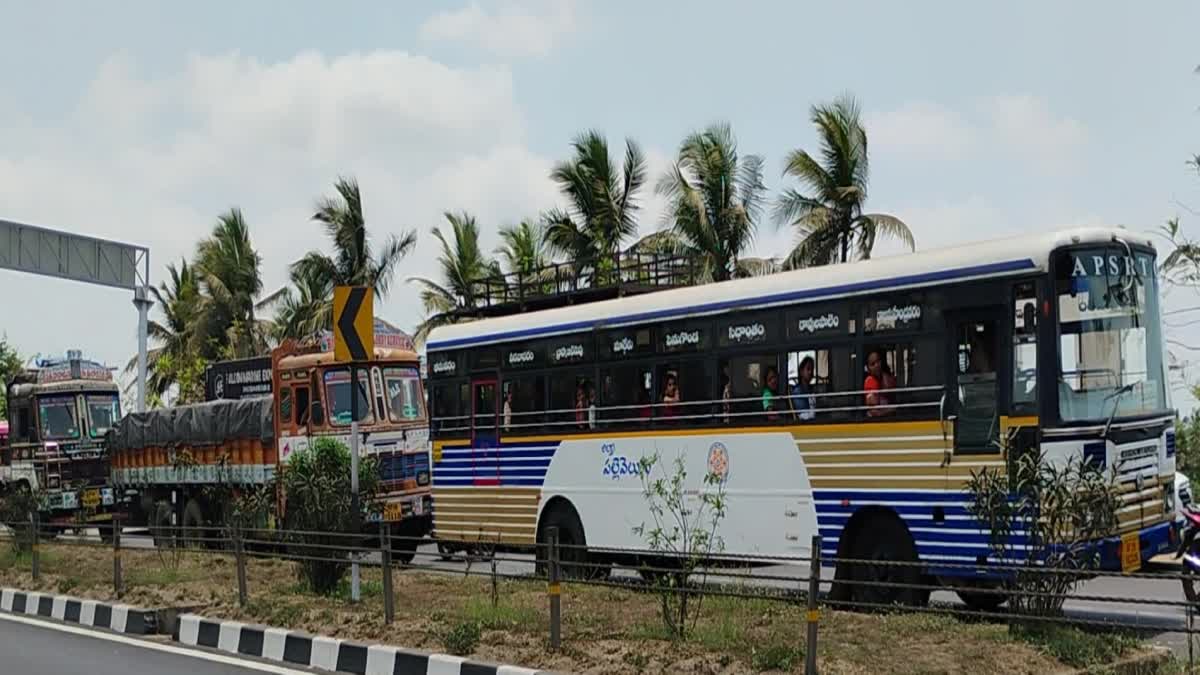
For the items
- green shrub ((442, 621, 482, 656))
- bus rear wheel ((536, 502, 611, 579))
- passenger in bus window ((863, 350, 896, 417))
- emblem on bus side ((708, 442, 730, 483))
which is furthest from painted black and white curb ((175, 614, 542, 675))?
passenger in bus window ((863, 350, 896, 417))

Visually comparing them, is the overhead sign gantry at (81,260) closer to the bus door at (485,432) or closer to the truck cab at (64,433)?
the truck cab at (64,433)

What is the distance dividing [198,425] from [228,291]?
20.9 metres

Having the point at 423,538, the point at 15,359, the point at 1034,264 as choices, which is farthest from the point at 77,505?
the point at 15,359


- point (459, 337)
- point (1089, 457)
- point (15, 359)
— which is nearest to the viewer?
point (1089, 457)

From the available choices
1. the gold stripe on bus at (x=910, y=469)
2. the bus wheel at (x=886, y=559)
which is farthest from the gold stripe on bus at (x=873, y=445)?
the bus wheel at (x=886, y=559)

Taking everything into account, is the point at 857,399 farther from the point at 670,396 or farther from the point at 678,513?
the point at 678,513

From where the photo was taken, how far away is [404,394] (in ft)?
65.4

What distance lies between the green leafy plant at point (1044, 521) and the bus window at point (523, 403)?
6604 millimetres

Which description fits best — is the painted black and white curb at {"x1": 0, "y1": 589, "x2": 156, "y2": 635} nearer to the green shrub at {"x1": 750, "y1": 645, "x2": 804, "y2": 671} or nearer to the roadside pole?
the roadside pole

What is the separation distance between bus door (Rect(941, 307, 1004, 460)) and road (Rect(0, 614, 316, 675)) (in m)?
5.47

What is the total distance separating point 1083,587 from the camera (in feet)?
44.6

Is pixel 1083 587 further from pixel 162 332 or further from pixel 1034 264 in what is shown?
pixel 162 332

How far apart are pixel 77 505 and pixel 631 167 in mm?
13934

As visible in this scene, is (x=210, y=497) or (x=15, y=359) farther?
(x=15, y=359)
